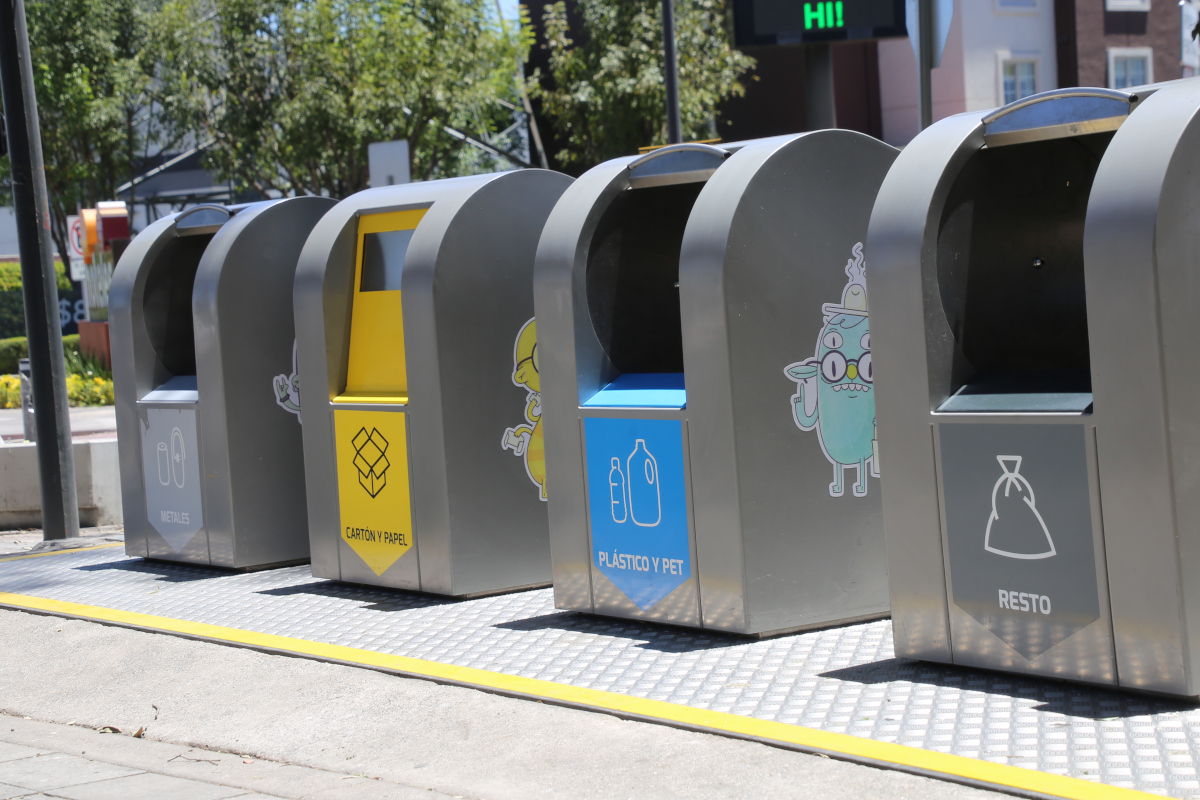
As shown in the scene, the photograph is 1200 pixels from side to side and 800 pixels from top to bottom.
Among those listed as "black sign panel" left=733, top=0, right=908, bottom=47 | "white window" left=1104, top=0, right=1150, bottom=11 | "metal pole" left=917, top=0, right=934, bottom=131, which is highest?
"white window" left=1104, top=0, right=1150, bottom=11

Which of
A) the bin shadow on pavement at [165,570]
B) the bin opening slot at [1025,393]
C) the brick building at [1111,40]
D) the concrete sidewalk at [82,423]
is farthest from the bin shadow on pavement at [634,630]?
the brick building at [1111,40]

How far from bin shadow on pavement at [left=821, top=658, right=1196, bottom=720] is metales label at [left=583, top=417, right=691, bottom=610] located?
805 mm

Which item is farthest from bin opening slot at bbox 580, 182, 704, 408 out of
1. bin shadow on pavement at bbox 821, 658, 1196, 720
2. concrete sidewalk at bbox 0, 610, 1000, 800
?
concrete sidewalk at bbox 0, 610, 1000, 800

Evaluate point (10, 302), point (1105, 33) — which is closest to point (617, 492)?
point (1105, 33)

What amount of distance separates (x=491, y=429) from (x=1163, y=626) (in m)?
2.93

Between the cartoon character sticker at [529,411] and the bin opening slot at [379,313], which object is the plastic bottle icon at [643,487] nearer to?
the cartoon character sticker at [529,411]

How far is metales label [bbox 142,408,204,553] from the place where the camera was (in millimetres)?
6652

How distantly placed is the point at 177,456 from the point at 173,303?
0.89m

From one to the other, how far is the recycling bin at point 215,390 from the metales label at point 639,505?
2343 mm

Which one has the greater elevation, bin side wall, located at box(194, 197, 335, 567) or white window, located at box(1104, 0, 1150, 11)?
white window, located at box(1104, 0, 1150, 11)

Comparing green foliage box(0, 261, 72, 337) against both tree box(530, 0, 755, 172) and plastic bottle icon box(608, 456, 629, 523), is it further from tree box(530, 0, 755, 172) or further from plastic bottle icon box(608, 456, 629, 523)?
plastic bottle icon box(608, 456, 629, 523)

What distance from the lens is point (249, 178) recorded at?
2300 centimetres

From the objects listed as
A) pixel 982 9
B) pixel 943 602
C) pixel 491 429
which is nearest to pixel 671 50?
pixel 491 429

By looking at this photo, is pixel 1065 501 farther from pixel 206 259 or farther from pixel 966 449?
pixel 206 259
